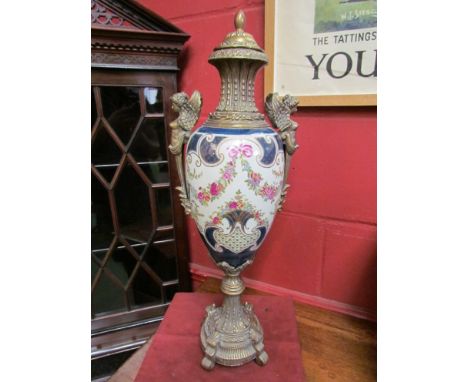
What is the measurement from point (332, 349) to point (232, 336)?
26 cm

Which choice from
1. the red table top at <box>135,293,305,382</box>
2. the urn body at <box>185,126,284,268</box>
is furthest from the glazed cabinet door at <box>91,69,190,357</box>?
the urn body at <box>185,126,284,268</box>

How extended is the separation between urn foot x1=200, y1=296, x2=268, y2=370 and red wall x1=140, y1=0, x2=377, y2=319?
1.01ft

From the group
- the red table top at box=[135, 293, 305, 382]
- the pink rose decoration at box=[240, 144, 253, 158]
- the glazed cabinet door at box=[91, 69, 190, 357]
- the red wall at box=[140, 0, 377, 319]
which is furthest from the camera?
the glazed cabinet door at box=[91, 69, 190, 357]

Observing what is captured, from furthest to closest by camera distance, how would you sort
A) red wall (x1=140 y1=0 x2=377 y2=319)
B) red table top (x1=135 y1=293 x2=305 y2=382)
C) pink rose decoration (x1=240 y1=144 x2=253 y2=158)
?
red wall (x1=140 y1=0 x2=377 y2=319), red table top (x1=135 y1=293 x2=305 y2=382), pink rose decoration (x1=240 y1=144 x2=253 y2=158)

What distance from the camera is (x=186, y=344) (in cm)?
83

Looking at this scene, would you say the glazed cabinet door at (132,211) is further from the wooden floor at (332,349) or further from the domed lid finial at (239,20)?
the domed lid finial at (239,20)

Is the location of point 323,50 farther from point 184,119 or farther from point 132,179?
point 132,179

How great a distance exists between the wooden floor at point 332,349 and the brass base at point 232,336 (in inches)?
5.3

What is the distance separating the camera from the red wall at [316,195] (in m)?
0.93

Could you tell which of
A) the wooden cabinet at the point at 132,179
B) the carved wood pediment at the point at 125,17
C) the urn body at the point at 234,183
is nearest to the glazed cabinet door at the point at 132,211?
the wooden cabinet at the point at 132,179

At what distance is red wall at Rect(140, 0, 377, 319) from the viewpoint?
93cm

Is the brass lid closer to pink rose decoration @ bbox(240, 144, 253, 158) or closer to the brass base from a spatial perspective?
pink rose decoration @ bbox(240, 144, 253, 158)

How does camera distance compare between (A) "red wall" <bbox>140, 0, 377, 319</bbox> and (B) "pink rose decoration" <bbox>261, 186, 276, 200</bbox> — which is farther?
(A) "red wall" <bbox>140, 0, 377, 319</bbox>

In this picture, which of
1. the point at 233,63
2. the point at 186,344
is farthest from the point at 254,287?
the point at 233,63
